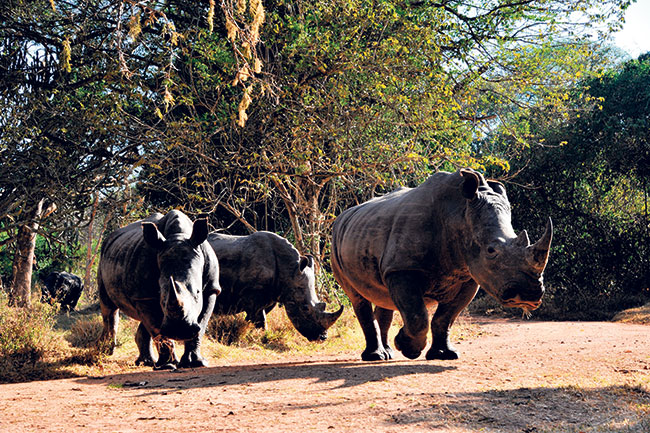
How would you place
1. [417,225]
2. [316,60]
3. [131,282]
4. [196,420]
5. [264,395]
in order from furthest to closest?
[316,60] < [131,282] < [417,225] < [264,395] < [196,420]

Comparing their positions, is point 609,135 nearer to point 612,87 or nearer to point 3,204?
point 612,87

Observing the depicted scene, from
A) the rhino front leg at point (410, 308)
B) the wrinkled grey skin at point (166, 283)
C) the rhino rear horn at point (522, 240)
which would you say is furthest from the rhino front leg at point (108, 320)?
the rhino rear horn at point (522, 240)

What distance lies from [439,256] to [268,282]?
349 centimetres

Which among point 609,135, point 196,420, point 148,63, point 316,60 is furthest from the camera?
point 609,135

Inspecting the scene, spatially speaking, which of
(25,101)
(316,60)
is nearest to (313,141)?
(316,60)

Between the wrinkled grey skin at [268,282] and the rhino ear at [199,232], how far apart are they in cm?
246

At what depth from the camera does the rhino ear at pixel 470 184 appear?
616 cm

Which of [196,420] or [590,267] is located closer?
[196,420]

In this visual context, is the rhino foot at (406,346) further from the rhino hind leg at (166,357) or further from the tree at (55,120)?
the tree at (55,120)

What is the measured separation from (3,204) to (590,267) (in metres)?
12.0

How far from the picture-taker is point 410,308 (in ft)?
20.2

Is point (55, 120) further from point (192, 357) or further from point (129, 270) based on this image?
point (192, 357)

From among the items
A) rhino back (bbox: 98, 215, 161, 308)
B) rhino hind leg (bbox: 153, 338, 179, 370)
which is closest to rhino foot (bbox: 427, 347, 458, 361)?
rhino hind leg (bbox: 153, 338, 179, 370)

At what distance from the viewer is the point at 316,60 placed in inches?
440
